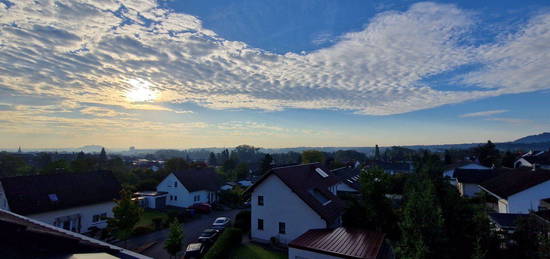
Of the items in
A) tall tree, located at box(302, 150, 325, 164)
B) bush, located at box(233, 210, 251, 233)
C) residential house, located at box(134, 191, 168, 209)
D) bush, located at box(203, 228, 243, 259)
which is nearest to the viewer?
bush, located at box(203, 228, 243, 259)

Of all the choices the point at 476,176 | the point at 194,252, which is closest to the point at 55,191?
the point at 194,252

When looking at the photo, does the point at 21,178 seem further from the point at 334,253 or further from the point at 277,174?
the point at 334,253

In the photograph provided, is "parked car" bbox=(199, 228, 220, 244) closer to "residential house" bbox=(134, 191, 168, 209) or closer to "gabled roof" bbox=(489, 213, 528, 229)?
"residential house" bbox=(134, 191, 168, 209)

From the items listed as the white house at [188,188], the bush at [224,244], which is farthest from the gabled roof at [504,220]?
the white house at [188,188]

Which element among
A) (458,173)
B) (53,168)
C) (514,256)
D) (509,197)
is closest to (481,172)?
(458,173)

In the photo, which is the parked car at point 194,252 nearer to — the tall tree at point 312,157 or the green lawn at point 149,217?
the green lawn at point 149,217

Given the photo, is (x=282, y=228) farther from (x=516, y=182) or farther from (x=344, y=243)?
(x=516, y=182)

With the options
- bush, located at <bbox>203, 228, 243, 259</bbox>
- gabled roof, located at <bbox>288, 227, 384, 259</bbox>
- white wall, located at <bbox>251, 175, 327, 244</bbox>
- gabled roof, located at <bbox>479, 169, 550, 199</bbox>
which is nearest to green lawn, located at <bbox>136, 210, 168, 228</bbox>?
bush, located at <bbox>203, 228, 243, 259</bbox>
